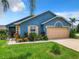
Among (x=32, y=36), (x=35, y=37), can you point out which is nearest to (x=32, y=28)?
(x=32, y=36)

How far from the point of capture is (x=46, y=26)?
92.5 ft

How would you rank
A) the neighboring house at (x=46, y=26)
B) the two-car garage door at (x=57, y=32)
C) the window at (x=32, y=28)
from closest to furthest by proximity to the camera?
the neighboring house at (x=46, y=26)
the window at (x=32, y=28)
the two-car garage door at (x=57, y=32)

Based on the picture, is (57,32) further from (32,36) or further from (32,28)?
(32,36)

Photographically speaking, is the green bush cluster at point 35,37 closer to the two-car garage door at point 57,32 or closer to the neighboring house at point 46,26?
the neighboring house at point 46,26

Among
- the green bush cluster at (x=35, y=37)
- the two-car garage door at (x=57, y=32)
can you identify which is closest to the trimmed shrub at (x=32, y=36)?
the green bush cluster at (x=35, y=37)

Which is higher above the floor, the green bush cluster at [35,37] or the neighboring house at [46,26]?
the neighboring house at [46,26]

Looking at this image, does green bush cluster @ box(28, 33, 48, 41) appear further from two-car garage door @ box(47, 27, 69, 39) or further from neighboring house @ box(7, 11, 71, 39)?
two-car garage door @ box(47, 27, 69, 39)

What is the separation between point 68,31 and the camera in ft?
98.2

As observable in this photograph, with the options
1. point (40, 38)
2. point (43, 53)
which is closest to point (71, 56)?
point (43, 53)

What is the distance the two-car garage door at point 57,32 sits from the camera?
28533 millimetres

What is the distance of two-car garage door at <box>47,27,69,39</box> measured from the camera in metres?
28.5

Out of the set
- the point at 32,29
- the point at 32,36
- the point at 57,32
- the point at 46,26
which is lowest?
the point at 32,36

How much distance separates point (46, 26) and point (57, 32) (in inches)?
98.0

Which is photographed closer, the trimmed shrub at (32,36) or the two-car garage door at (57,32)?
the trimmed shrub at (32,36)
